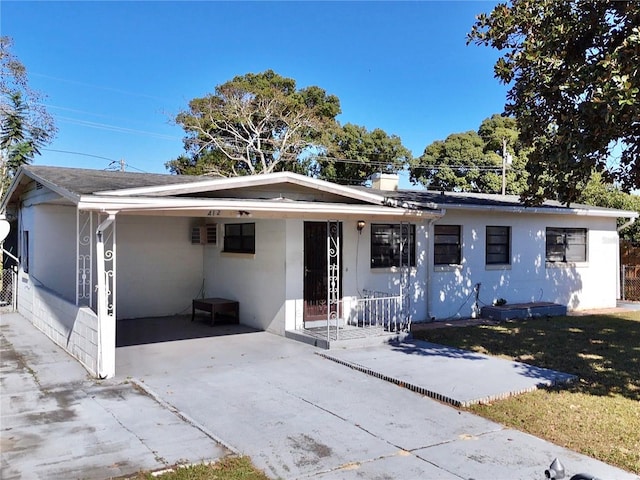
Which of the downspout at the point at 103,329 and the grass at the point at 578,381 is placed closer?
the grass at the point at 578,381

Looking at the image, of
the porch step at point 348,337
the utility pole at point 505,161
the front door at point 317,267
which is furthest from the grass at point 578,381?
the utility pole at point 505,161

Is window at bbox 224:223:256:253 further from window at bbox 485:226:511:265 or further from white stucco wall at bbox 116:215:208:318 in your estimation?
window at bbox 485:226:511:265

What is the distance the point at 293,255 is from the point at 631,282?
44.1 ft

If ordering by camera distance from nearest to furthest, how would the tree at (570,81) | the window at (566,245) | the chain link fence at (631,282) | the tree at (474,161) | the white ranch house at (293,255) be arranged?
the tree at (570,81), the white ranch house at (293,255), the window at (566,245), the chain link fence at (631,282), the tree at (474,161)

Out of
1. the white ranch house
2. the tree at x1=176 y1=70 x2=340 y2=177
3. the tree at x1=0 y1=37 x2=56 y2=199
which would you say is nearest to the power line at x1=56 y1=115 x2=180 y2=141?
the tree at x1=176 y1=70 x2=340 y2=177

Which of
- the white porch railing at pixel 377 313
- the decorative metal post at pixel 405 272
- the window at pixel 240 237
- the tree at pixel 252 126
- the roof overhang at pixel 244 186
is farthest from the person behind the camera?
the tree at pixel 252 126

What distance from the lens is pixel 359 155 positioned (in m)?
32.8

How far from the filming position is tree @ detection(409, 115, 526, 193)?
31188 mm

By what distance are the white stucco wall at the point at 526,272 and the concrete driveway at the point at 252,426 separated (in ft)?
17.7

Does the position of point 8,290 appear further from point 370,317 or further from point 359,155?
point 359,155

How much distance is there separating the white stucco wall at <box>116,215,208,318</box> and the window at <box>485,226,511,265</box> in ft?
23.9

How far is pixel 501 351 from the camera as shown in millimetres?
8750

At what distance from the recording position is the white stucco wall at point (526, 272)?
40.1 feet

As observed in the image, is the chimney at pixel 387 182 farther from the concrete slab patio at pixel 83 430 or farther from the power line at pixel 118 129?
the power line at pixel 118 129
